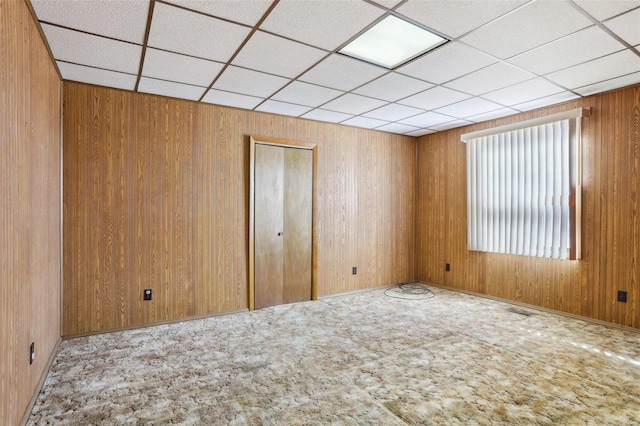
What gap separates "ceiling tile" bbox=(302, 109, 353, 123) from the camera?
477 centimetres

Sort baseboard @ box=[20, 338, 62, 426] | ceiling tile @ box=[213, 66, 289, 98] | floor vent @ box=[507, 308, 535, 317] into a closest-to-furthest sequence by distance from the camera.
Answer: baseboard @ box=[20, 338, 62, 426]
ceiling tile @ box=[213, 66, 289, 98]
floor vent @ box=[507, 308, 535, 317]

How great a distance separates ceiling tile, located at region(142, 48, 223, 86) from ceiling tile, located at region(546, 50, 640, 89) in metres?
3.35

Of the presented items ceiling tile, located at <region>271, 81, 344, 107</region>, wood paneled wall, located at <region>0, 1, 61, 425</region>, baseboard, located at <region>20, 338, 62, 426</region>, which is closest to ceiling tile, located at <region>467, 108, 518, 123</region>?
ceiling tile, located at <region>271, 81, 344, 107</region>

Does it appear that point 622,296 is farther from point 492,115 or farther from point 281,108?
point 281,108

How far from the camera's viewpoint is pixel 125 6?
226 centimetres

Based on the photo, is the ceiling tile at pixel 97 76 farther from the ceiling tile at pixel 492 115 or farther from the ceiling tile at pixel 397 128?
the ceiling tile at pixel 492 115

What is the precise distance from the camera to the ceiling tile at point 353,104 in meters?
4.14

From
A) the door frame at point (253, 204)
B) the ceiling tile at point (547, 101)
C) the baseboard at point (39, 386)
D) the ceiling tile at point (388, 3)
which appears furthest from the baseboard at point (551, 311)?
the baseboard at point (39, 386)

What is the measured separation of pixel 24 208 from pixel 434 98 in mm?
4011

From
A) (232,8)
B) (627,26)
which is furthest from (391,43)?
(627,26)

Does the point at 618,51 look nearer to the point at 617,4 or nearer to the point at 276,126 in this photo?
the point at 617,4

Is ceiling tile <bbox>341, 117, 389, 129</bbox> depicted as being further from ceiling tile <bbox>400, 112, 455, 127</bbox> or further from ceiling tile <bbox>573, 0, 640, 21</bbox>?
ceiling tile <bbox>573, 0, 640, 21</bbox>

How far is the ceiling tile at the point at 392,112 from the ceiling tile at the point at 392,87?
1.20 ft

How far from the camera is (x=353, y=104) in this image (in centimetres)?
438
